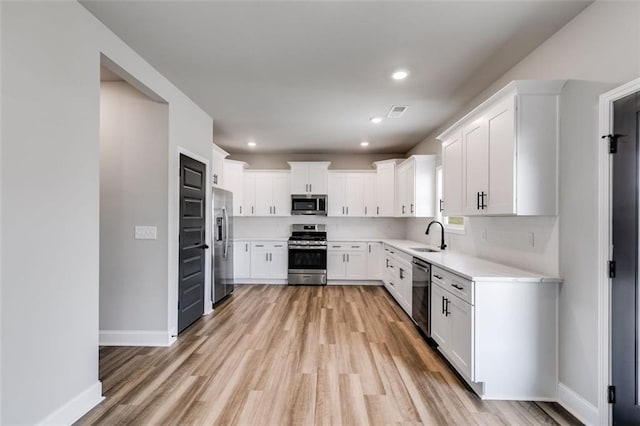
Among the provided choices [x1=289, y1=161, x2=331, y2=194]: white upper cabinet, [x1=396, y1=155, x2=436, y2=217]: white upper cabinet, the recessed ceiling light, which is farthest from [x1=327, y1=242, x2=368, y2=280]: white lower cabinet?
the recessed ceiling light

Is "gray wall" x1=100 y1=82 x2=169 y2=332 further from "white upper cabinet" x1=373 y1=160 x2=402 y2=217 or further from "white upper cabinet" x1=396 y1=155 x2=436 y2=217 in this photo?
"white upper cabinet" x1=373 y1=160 x2=402 y2=217

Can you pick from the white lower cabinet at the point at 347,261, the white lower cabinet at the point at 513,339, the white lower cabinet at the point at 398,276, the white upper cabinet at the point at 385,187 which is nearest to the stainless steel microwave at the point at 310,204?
the white lower cabinet at the point at 347,261

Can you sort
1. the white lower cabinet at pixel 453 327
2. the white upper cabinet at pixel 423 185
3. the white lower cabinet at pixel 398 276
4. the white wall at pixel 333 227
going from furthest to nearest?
the white wall at pixel 333 227, the white upper cabinet at pixel 423 185, the white lower cabinet at pixel 398 276, the white lower cabinet at pixel 453 327

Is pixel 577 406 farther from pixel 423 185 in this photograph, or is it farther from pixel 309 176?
pixel 309 176

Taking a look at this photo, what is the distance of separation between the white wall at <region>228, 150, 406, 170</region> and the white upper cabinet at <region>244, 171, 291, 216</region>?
0.47 metres

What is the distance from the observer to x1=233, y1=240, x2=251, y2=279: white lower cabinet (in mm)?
5973

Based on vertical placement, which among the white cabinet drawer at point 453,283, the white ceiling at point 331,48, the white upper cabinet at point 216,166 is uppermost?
the white ceiling at point 331,48

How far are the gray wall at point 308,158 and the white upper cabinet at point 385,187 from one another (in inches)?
17.2

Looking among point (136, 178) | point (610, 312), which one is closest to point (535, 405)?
point (610, 312)

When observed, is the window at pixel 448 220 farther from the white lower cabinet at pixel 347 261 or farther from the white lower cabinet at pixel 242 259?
the white lower cabinet at pixel 242 259

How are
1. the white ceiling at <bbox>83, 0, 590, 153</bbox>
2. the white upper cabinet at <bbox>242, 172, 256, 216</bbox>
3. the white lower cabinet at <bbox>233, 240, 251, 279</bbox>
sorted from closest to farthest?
the white ceiling at <bbox>83, 0, 590, 153</bbox>, the white lower cabinet at <bbox>233, 240, 251, 279</bbox>, the white upper cabinet at <bbox>242, 172, 256, 216</bbox>

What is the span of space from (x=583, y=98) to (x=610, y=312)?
1415 millimetres

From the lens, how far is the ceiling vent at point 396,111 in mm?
3732

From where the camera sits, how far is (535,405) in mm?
2143
